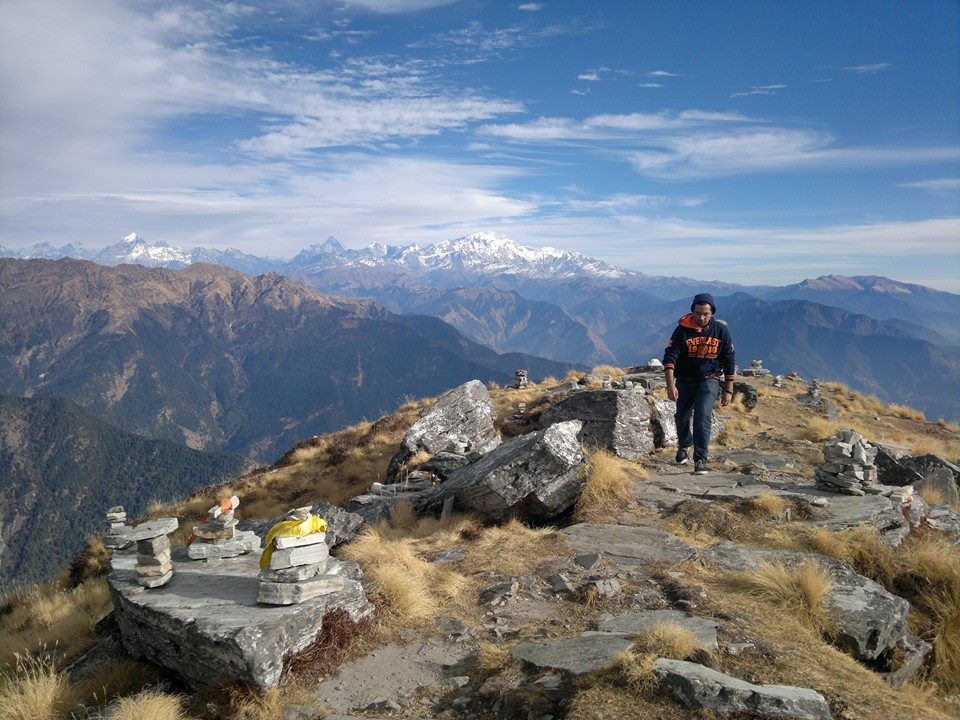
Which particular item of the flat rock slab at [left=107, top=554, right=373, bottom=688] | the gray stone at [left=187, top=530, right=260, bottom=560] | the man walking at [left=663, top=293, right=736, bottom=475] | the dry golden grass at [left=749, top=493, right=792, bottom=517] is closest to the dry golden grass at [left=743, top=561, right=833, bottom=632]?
the dry golden grass at [left=749, top=493, right=792, bottom=517]

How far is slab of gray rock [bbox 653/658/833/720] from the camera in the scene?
4.53 meters

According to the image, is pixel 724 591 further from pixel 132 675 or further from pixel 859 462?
pixel 132 675

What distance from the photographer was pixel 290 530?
6.72 m

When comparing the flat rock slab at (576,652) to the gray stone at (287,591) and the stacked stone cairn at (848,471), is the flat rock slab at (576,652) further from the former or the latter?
the stacked stone cairn at (848,471)

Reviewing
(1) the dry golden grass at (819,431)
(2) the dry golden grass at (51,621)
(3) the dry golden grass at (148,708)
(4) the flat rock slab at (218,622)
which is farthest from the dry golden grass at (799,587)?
(1) the dry golden grass at (819,431)

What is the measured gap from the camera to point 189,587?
23.8ft

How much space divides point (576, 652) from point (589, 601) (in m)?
1.64

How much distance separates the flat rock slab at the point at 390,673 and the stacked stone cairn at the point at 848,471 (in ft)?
29.1

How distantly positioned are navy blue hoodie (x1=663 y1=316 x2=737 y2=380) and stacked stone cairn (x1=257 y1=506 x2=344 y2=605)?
8420 mm

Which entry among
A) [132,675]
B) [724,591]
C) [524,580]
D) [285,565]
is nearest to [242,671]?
[285,565]

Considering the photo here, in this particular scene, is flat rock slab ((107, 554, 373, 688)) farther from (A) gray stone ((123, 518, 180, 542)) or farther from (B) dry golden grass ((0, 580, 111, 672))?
(B) dry golden grass ((0, 580, 111, 672))

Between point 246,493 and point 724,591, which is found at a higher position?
point 724,591

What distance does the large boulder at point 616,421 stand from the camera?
14.5 meters

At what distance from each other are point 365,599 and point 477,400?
12489 mm
